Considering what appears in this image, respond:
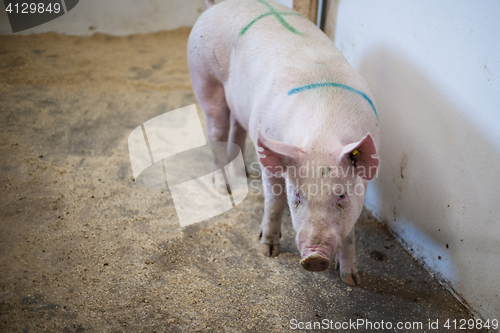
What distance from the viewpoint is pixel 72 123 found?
3553 millimetres

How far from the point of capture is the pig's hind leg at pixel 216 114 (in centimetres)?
285

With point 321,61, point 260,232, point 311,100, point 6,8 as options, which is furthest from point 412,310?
point 6,8

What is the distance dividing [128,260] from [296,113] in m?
1.23

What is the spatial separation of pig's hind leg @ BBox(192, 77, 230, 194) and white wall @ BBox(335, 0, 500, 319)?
0.98 m

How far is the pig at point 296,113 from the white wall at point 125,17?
154 centimetres

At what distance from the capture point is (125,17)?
4.59 meters

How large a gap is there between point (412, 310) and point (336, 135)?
1.01 metres

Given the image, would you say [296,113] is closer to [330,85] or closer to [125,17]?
[330,85]

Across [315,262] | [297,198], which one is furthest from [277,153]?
[315,262]

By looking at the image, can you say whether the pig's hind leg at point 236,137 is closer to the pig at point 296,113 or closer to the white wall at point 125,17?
the pig at point 296,113

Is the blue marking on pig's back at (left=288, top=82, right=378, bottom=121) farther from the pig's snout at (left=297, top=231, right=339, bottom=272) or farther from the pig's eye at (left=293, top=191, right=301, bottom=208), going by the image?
the pig's snout at (left=297, top=231, right=339, bottom=272)

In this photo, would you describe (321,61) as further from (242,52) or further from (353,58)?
(353,58)

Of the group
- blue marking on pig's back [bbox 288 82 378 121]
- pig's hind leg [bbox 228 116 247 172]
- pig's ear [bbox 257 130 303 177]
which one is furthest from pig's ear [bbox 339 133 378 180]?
pig's hind leg [bbox 228 116 247 172]

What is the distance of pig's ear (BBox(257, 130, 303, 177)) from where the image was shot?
5.47 feet
